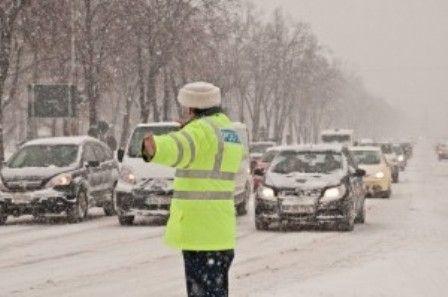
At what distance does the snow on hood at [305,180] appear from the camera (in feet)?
55.5

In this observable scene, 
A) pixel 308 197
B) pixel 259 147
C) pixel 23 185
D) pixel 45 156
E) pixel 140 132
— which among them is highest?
pixel 140 132

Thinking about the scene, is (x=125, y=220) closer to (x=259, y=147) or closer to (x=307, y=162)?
(x=307, y=162)

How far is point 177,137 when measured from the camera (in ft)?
17.3

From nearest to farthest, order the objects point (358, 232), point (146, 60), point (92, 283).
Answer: point (92, 283)
point (358, 232)
point (146, 60)

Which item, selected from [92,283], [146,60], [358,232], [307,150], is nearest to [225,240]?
[92,283]

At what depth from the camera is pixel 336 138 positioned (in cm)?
5353

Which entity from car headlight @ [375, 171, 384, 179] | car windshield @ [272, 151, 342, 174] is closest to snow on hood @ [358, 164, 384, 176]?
car headlight @ [375, 171, 384, 179]

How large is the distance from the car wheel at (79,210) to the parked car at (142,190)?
44.6 inches

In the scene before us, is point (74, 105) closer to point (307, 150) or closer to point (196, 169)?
point (307, 150)

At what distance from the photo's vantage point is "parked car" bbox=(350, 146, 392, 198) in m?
27.8

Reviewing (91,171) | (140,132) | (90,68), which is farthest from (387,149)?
(91,171)

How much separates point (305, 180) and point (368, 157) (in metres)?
12.9

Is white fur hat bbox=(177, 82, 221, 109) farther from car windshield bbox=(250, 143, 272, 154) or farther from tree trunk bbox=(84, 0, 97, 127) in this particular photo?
car windshield bbox=(250, 143, 272, 154)

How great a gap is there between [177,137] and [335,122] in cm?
14073
